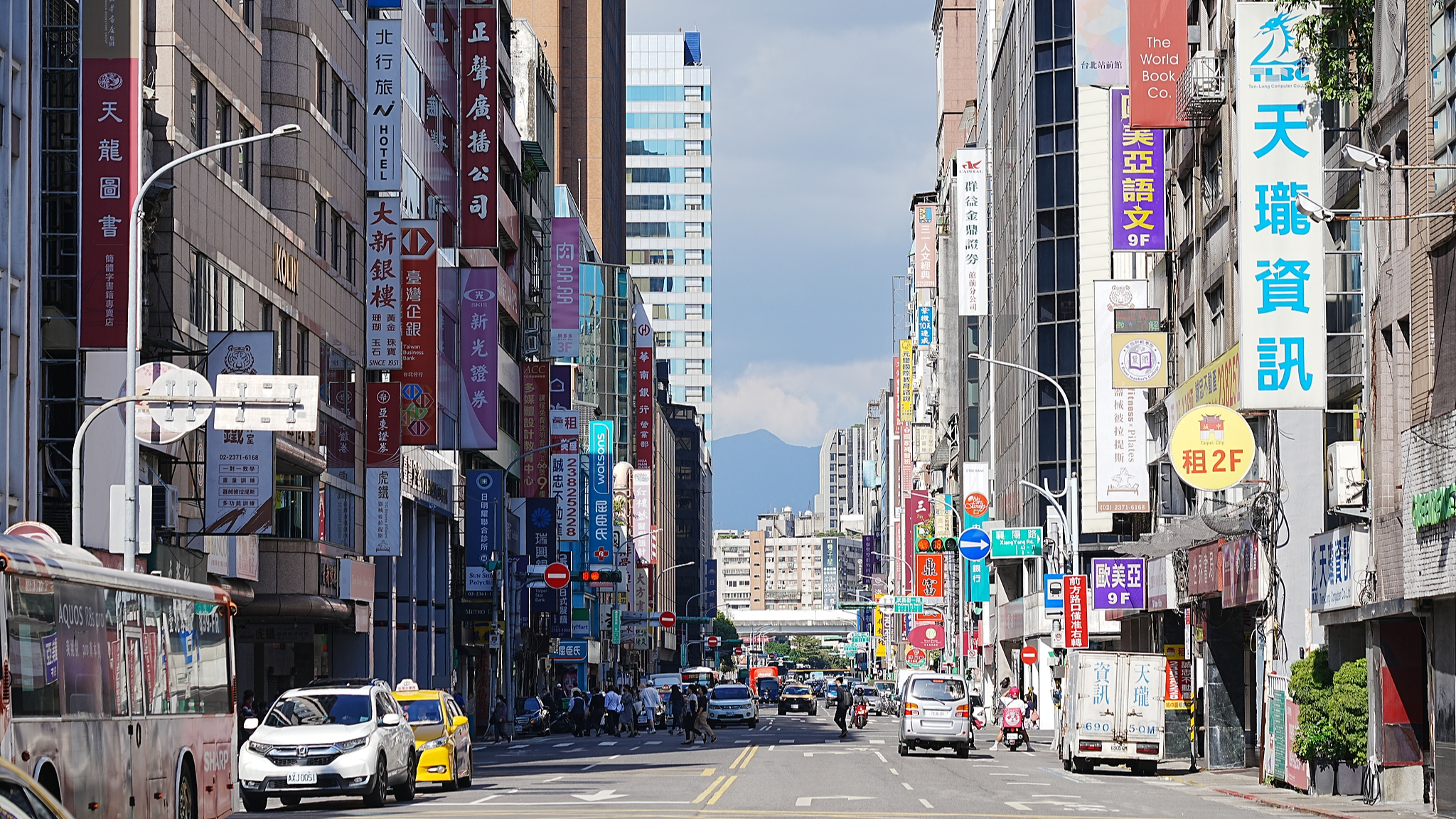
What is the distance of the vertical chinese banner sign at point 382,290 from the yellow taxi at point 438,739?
23.4 metres

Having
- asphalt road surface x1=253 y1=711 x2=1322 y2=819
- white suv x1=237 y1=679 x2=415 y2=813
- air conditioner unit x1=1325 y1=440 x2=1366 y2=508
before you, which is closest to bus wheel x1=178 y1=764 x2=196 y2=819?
asphalt road surface x1=253 y1=711 x2=1322 y2=819

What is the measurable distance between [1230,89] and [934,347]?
295 ft

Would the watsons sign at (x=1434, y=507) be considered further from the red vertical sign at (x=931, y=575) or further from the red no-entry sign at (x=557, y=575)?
the red vertical sign at (x=931, y=575)

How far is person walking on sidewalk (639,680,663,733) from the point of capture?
72.4 metres

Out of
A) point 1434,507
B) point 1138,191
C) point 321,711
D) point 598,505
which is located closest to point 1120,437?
point 1138,191

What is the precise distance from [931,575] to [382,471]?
66.5 m

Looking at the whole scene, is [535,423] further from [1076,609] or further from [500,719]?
[1076,609]

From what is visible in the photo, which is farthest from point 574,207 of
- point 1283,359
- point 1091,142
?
point 1283,359

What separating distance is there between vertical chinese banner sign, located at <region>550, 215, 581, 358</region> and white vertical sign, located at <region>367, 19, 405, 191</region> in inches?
1219

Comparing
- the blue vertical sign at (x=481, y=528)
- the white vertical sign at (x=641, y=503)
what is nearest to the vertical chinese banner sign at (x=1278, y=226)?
the blue vertical sign at (x=481, y=528)

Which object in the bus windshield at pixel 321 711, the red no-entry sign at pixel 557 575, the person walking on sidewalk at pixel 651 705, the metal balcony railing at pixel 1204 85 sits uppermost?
the metal balcony railing at pixel 1204 85

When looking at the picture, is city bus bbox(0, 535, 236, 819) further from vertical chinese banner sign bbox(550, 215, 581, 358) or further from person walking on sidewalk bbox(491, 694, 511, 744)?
vertical chinese banner sign bbox(550, 215, 581, 358)

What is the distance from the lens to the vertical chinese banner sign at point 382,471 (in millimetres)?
54406

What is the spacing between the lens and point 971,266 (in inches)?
3976
